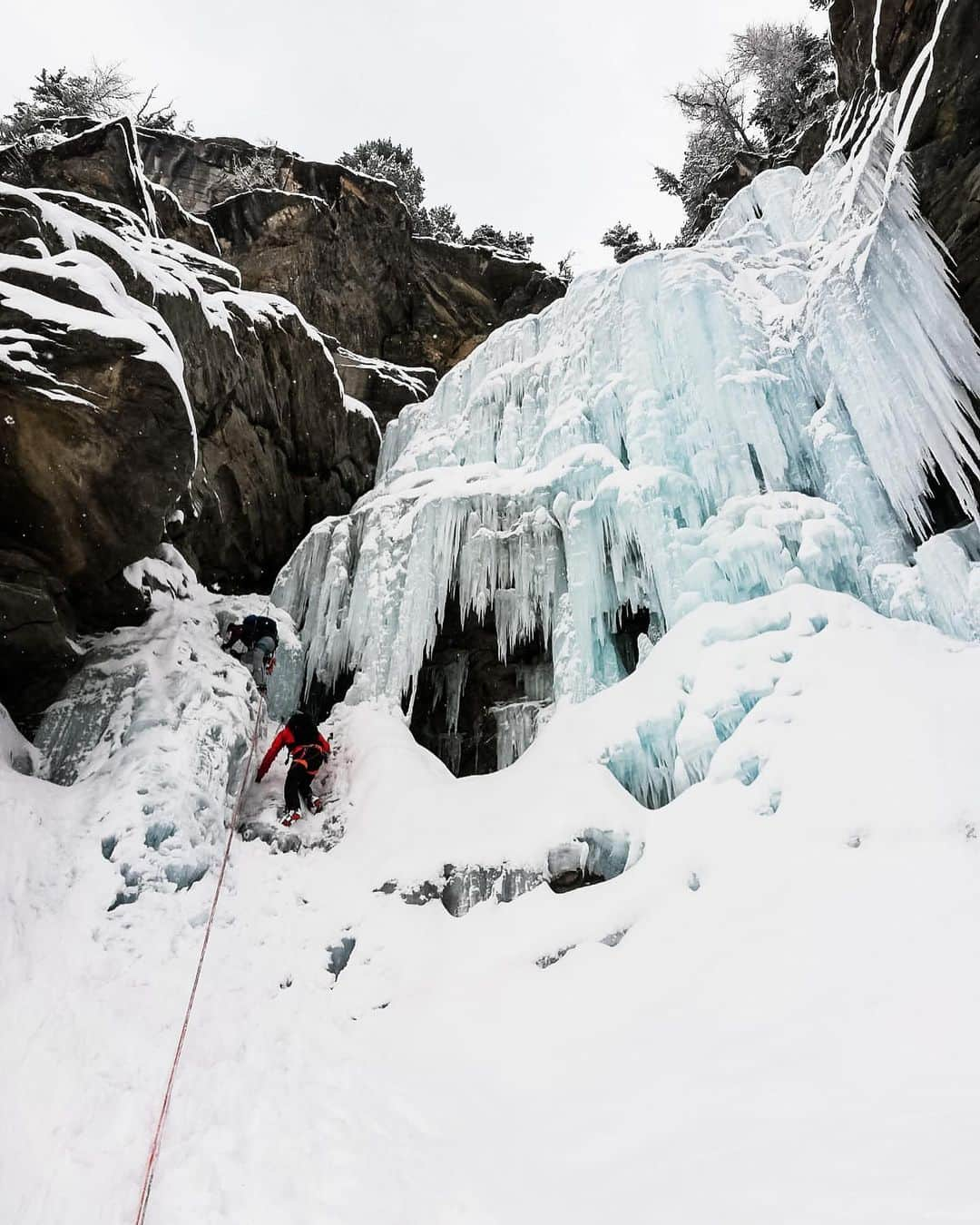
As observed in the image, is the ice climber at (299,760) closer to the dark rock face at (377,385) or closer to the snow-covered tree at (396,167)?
the dark rock face at (377,385)

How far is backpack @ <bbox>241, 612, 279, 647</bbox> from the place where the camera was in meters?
8.96

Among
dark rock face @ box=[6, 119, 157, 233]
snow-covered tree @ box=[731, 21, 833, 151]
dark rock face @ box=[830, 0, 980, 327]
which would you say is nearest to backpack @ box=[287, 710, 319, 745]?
dark rock face @ box=[830, 0, 980, 327]

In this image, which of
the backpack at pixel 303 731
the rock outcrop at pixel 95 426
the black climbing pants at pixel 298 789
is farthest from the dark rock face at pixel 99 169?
the black climbing pants at pixel 298 789

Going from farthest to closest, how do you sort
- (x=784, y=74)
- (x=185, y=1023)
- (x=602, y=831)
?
(x=784, y=74)
(x=602, y=831)
(x=185, y=1023)

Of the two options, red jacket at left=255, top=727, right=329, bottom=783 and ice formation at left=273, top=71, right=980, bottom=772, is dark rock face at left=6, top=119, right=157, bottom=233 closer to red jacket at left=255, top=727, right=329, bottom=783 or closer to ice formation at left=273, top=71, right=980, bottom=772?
ice formation at left=273, top=71, right=980, bottom=772

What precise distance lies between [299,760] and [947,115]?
29.3 feet

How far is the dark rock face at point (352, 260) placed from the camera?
17281 millimetres

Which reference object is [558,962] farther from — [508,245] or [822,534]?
[508,245]

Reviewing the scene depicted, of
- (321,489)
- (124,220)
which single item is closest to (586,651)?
(321,489)

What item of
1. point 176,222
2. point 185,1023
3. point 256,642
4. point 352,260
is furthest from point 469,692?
point 352,260

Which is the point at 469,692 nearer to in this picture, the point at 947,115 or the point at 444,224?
the point at 947,115

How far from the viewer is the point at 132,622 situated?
7977 mm

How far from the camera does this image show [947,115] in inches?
279

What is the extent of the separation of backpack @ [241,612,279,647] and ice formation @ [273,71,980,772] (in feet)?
3.04
